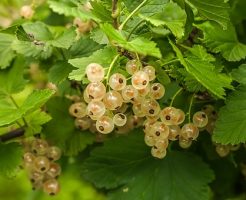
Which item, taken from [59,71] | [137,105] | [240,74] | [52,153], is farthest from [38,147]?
[240,74]

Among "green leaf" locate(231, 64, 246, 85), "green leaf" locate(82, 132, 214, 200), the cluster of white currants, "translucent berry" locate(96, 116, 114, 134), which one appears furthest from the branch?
"green leaf" locate(231, 64, 246, 85)

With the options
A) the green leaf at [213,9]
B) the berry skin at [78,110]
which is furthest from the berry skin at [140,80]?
the berry skin at [78,110]

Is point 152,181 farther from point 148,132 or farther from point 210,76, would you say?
point 210,76

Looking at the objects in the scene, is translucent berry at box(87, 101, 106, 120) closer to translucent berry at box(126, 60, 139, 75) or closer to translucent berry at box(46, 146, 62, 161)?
translucent berry at box(126, 60, 139, 75)

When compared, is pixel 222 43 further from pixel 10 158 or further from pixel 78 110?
pixel 10 158

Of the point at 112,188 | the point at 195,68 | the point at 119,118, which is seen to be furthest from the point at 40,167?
the point at 195,68

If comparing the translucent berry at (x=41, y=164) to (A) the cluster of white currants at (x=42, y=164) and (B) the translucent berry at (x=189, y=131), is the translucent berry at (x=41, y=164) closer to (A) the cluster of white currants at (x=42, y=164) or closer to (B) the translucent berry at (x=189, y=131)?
(A) the cluster of white currants at (x=42, y=164)
